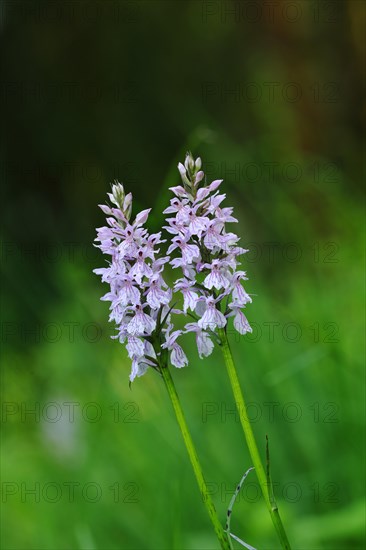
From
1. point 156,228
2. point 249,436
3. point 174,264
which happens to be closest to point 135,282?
point 174,264

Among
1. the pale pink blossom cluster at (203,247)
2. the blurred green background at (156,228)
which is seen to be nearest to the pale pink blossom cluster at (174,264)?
the pale pink blossom cluster at (203,247)

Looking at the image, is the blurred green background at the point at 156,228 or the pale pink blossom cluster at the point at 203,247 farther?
the blurred green background at the point at 156,228

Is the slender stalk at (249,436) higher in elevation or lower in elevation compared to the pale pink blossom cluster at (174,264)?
lower

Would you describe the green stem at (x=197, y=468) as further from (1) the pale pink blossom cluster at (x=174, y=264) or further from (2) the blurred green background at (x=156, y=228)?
(2) the blurred green background at (x=156, y=228)

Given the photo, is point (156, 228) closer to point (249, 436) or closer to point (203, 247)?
point (203, 247)

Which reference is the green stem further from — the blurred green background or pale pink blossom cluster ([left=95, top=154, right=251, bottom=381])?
the blurred green background

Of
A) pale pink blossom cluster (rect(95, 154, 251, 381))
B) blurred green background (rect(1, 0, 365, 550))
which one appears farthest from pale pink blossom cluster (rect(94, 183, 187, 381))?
blurred green background (rect(1, 0, 365, 550))

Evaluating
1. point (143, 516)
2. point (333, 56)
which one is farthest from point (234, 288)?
point (333, 56)
